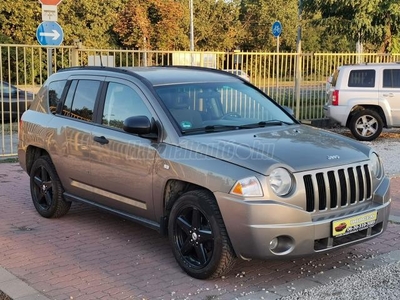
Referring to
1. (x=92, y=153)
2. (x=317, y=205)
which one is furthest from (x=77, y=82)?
(x=317, y=205)

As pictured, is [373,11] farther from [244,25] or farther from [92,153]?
[244,25]

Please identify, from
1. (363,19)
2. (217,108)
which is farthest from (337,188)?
(363,19)

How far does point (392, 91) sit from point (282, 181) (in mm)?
10086

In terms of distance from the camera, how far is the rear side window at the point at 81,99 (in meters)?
6.10

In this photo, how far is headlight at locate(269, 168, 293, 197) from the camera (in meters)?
4.39

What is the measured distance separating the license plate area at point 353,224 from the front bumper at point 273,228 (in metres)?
0.05

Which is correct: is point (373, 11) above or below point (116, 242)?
above

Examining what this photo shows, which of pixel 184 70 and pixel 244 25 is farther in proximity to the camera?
pixel 244 25

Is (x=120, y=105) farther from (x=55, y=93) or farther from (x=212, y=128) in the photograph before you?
(x=55, y=93)

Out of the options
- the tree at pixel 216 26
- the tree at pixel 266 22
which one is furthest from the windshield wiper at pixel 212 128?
the tree at pixel 266 22

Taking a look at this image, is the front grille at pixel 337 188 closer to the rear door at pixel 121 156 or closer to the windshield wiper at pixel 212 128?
the windshield wiper at pixel 212 128

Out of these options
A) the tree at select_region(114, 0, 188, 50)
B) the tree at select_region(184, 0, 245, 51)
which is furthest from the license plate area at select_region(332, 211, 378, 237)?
the tree at select_region(184, 0, 245, 51)

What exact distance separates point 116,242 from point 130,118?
152 cm

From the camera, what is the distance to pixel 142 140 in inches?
208
